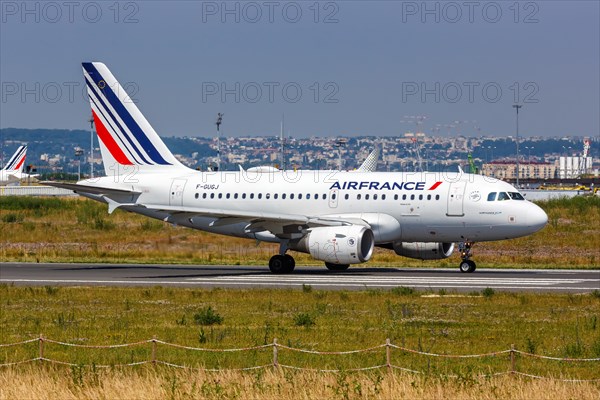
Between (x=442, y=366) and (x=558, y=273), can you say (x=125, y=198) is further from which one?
(x=442, y=366)

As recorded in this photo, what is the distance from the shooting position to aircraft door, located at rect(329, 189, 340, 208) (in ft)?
170

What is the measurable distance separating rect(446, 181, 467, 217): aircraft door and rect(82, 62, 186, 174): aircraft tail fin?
14.6m

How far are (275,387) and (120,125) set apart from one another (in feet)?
118

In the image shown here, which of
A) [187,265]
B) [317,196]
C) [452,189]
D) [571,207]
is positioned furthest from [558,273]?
[571,207]

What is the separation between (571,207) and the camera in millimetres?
90875

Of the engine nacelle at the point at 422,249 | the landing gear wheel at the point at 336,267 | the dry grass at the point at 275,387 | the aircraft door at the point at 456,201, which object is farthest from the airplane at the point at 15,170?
the dry grass at the point at 275,387

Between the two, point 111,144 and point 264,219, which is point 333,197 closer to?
point 264,219

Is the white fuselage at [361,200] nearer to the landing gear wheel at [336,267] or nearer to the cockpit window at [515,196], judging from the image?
the cockpit window at [515,196]

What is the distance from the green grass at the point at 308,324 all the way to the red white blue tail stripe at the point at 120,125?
14.7m

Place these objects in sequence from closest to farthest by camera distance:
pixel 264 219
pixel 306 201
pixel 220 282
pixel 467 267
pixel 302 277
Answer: pixel 220 282 < pixel 302 277 < pixel 264 219 < pixel 467 267 < pixel 306 201

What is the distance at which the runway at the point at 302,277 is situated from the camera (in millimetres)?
44188

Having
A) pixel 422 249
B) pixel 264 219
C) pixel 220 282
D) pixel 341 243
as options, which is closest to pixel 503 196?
pixel 422 249

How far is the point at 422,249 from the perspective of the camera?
172 ft

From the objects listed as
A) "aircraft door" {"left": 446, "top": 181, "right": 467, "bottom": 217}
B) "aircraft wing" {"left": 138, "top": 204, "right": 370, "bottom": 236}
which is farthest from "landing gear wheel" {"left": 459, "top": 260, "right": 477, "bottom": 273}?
"aircraft wing" {"left": 138, "top": 204, "right": 370, "bottom": 236}
